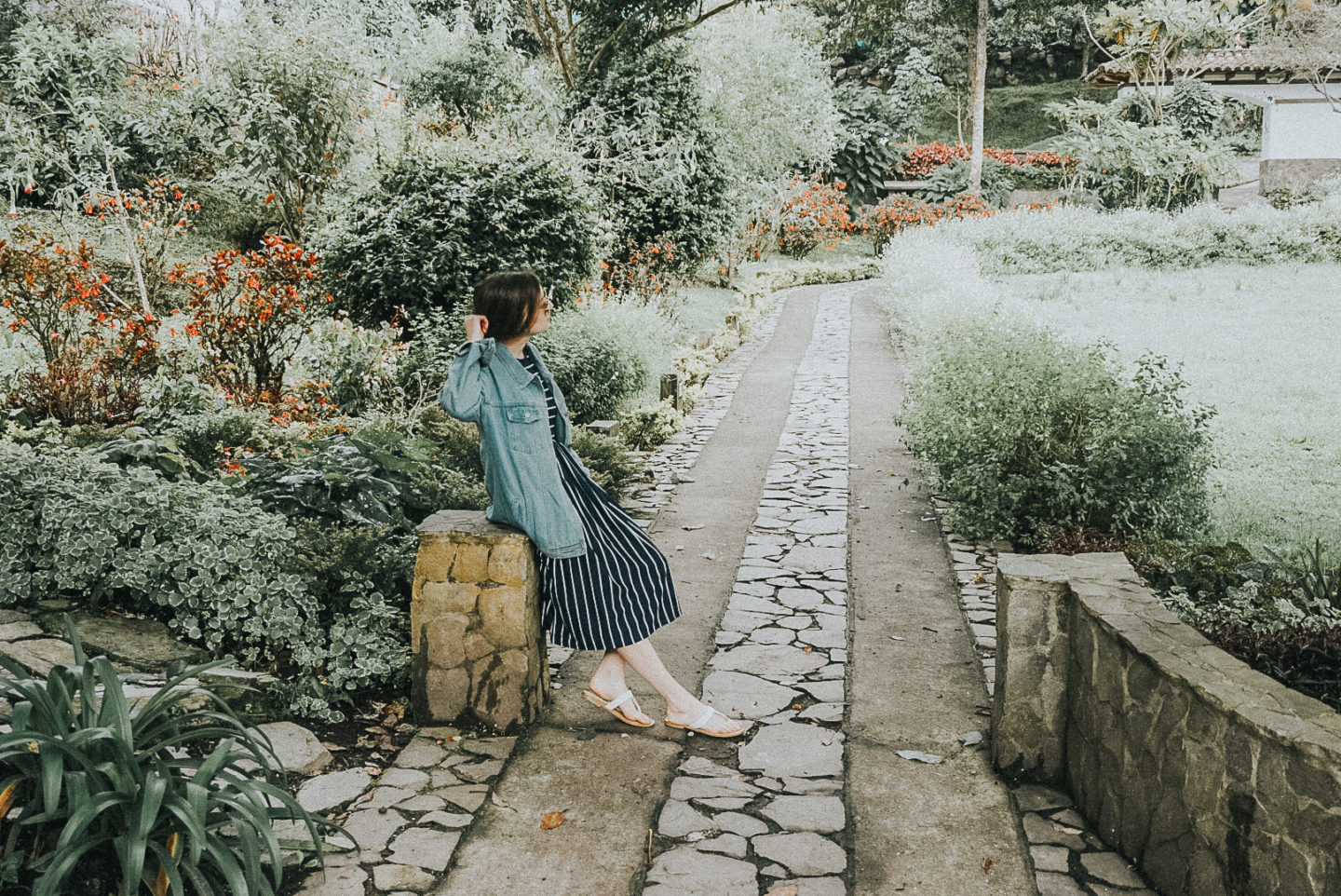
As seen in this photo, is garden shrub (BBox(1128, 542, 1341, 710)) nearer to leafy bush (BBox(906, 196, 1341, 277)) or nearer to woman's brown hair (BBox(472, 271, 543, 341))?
woman's brown hair (BBox(472, 271, 543, 341))

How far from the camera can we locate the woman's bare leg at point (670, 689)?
371cm

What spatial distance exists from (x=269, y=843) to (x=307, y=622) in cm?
Answer: 155

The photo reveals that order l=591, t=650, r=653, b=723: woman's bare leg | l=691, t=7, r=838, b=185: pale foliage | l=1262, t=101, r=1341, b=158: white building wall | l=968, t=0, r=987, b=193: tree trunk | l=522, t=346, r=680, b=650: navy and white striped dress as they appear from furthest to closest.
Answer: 1. l=1262, t=101, r=1341, b=158: white building wall
2. l=968, t=0, r=987, b=193: tree trunk
3. l=691, t=7, r=838, b=185: pale foliage
4. l=591, t=650, r=653, b=723: woman's bare leg
5. l=522, t=346, r=680, b=650: navy and white striped dress

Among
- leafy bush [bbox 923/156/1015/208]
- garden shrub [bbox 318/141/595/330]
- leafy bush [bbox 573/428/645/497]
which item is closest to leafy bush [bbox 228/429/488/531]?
leafy bush [bbox 573/428/645/497]

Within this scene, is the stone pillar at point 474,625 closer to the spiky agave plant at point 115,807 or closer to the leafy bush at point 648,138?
the spiky agave plant at point 115,807

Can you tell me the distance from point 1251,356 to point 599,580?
9.74m

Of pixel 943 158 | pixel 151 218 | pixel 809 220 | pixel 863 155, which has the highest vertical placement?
pixel 863 155

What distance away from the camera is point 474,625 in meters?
3.58

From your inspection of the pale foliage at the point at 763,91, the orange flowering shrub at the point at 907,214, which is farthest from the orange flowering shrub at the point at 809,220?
the pale foliage at the point at 763,91

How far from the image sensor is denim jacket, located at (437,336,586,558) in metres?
3.44

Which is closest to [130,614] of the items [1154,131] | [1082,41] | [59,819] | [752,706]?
[59,819]

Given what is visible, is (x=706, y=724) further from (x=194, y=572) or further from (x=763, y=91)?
(x=763, y=91)

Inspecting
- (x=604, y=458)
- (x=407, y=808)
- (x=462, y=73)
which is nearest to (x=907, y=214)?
(x=462, y=73)

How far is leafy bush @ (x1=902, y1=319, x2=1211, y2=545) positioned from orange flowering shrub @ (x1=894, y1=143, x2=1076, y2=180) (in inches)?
978
